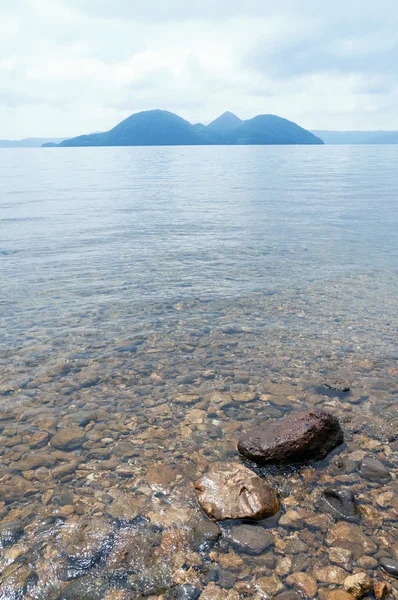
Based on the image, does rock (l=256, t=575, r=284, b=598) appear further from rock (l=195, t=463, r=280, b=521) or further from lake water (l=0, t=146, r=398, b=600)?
rock (l=195, t=463, r=280, b=521)

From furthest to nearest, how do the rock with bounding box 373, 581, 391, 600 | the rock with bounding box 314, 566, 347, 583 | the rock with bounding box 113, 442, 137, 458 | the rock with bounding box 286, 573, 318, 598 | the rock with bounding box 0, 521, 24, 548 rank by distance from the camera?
the rock with bounding box 113, 442, 137, 458 → the rock with bounding box 0, 521, 24, 548 → the rock with bounding box 314, 566, 347, 583 → the rock with bounding box 286, 573, 318, 598 → the rock with bounding box 373, 581, 391, 600

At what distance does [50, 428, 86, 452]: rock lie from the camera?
25.9 ft

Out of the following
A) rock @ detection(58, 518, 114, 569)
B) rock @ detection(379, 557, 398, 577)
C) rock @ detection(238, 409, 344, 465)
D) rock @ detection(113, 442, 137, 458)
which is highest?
rock @ detection(238, 409, 344, 465)

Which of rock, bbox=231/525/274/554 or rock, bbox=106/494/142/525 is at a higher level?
rock, bbox=231/525/274/554

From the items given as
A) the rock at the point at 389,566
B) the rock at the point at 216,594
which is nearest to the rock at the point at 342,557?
the rock at the point at 389,566

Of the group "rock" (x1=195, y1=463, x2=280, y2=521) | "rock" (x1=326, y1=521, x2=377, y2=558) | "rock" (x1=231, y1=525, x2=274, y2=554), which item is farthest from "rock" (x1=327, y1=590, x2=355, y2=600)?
"rock" (x1=195, y1=463, x2=280, y2=521)

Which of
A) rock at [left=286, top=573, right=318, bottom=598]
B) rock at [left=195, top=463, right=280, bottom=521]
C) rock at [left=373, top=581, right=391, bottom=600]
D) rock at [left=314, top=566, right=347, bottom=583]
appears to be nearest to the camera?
rock at [left=373, top=581, right=391, bottom=600]

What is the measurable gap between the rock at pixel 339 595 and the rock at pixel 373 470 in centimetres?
227

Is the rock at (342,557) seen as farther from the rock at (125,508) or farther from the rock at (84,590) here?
the rock at (84,590)

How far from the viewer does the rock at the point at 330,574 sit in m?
5.22

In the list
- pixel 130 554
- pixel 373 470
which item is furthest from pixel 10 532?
pixel 373 470

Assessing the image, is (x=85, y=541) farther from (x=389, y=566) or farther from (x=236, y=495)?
(x=389, y=566)

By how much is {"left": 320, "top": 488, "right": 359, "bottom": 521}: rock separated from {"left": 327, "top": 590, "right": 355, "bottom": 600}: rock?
1.22 meters

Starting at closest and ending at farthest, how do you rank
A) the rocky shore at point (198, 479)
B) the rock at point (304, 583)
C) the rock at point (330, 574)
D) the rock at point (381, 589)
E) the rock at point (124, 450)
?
the rock at point (381, 589) → the rock at point (304, 583) → the rock at point (330, 574) → the rocky shore at point (198, 479) → the rock at point (124, 450)
